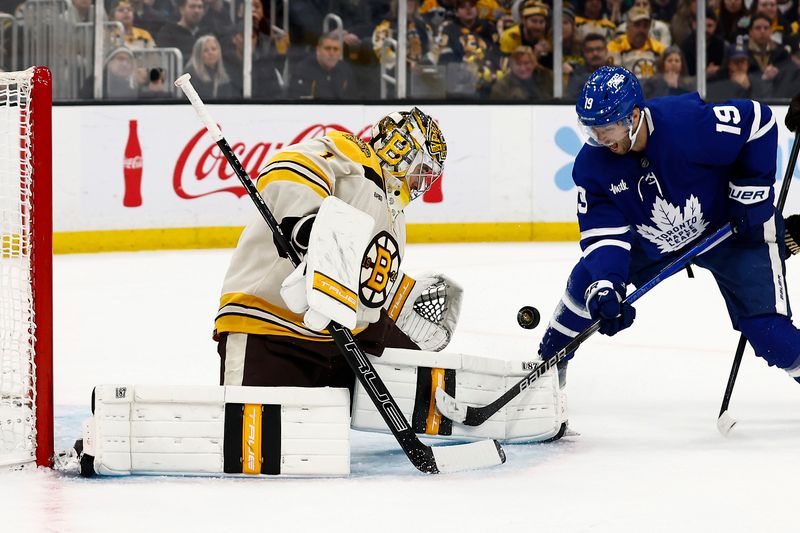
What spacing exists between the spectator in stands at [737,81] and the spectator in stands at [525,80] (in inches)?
42.1

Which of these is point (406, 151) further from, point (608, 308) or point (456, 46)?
point (456, 46)

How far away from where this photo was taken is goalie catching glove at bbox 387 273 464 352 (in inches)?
132

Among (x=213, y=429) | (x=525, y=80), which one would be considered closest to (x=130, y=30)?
(x=525, y=80)

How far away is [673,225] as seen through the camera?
3.24 metres

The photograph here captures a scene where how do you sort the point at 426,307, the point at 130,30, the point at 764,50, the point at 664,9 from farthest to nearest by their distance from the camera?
1. the point at 764,50
2. the point at 664,9
3. the point at 130,30
4. the point at 426,307

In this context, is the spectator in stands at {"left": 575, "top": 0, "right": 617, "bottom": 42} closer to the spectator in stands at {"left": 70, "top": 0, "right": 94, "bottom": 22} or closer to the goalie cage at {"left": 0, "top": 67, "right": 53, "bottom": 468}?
the spectator in stands at {"left": 70, "top": 0, "right": 94, "bottom": 22}

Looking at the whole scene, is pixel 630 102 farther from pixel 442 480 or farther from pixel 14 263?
pixel 14 263

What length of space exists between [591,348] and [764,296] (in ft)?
4.13

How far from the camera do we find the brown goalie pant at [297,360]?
9.55 ft

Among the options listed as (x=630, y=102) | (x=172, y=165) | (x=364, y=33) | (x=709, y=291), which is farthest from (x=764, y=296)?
(x=364, y=33)

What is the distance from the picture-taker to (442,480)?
8.96 feet

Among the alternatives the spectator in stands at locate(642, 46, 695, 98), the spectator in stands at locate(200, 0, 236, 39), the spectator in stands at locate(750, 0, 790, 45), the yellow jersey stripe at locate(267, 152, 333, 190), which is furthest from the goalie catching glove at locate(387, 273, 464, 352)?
the spectator in stands at locate(750, 0, 790, 45)

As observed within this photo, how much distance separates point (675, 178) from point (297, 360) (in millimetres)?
994

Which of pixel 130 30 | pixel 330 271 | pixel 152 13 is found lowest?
pixel 330 271
